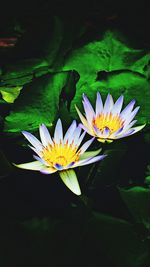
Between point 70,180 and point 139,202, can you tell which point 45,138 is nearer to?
point 70,180

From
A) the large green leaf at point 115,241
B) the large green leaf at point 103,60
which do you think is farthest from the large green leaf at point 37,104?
the large green leaf at point 115,241

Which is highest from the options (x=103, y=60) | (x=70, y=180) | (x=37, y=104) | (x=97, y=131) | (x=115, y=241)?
(x=103, y=60)

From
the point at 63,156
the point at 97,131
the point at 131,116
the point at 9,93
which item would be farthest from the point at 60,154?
the point at 9,93

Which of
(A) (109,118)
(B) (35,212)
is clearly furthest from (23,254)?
(A) (109,118)

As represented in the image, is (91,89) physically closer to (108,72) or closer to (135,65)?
(108,72)

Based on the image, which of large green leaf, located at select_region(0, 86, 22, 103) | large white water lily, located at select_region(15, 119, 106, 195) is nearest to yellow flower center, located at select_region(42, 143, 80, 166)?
large white water lily, located at select_region(15, 119, 106, 195)

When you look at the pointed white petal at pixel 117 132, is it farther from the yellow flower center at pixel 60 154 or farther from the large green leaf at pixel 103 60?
the large green leaf at pixel 103 60
